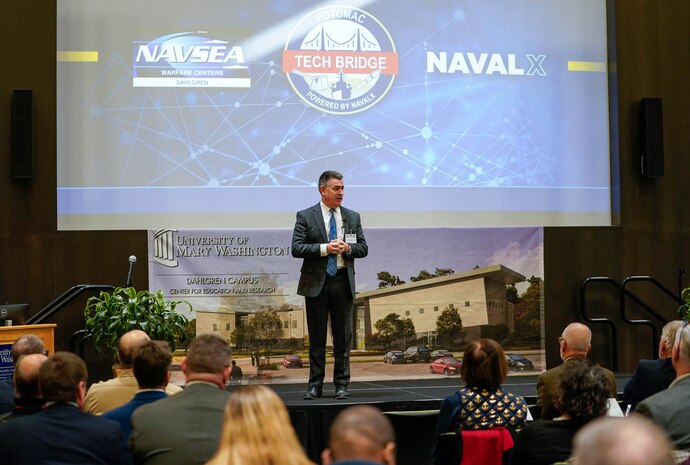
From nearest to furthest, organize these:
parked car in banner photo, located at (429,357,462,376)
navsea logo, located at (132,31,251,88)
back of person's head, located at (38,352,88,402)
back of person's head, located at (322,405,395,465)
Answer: back of person's head, located at (322,405,395,465)
back of person's head, located at (38,352,88,402)
parked car in banner photo, located at (429,357,462,376)
navsea logo, located at (132,31,251,88)

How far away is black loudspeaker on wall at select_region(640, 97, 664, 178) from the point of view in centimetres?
841

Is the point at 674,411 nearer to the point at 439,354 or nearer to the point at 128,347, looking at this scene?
the point at 128,347

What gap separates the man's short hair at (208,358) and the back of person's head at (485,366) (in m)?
1.17

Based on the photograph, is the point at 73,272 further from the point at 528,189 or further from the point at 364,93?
the point at 528,189

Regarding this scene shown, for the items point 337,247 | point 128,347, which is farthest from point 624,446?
point 337,247

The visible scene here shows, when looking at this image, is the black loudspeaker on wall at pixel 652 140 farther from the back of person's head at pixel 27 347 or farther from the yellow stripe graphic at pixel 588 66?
the back of person's head at pixel 27 347

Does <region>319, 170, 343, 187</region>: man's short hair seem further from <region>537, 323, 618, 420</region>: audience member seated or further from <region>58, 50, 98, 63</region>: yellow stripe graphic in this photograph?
<region>58, 50, 98, 63</region>: yellow stripe graphic

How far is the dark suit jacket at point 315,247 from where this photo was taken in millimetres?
5988

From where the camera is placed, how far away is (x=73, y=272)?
7711 mm

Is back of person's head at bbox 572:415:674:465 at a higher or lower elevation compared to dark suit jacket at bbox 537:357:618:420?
higher

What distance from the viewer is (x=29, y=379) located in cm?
346

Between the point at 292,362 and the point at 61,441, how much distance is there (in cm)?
486

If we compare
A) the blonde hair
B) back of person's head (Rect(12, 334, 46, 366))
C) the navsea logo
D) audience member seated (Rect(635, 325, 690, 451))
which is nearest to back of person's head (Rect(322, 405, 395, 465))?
the blonde hair

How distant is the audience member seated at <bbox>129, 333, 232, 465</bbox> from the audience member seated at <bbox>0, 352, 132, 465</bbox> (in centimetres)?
8
